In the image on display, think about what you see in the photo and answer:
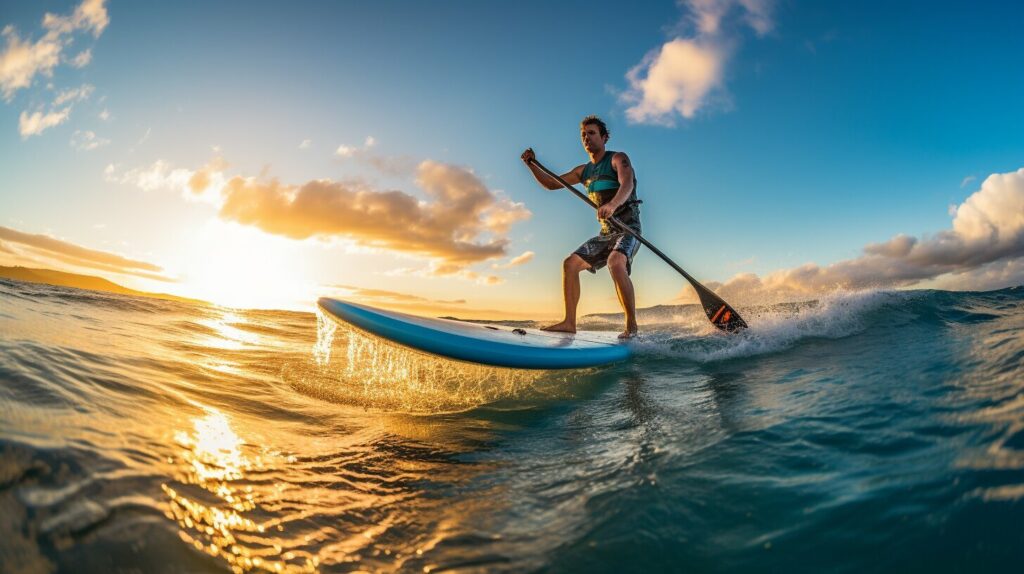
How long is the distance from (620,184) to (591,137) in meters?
0.74

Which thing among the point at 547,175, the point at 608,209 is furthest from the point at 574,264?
the point at 547,175

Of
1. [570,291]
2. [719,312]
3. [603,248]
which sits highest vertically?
[603,248]

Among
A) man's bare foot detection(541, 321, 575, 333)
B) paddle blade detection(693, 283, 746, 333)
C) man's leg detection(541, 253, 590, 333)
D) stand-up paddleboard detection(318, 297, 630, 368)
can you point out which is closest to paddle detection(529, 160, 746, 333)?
paddle blade detection(693, 283, 746, 333)

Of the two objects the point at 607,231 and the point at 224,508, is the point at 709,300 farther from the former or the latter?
the point at 224,508

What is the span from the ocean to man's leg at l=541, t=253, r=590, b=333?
1.61 metres

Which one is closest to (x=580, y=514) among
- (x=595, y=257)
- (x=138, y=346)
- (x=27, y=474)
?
(x=27, y=474)

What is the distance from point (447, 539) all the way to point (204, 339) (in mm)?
6682

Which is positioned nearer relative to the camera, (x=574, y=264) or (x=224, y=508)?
(x=224, y=508)

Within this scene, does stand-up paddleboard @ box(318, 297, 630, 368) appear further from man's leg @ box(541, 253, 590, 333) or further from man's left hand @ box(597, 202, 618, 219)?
man's left hand @ box(597, 202, 618, 219)

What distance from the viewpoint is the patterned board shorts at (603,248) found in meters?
5.45

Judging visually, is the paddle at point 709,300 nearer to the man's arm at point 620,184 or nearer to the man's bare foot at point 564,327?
the man's arm at point 620,184

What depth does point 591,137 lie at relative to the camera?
5.59 m

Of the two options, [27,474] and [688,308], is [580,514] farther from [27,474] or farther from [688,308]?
[688,308]

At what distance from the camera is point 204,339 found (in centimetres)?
671
